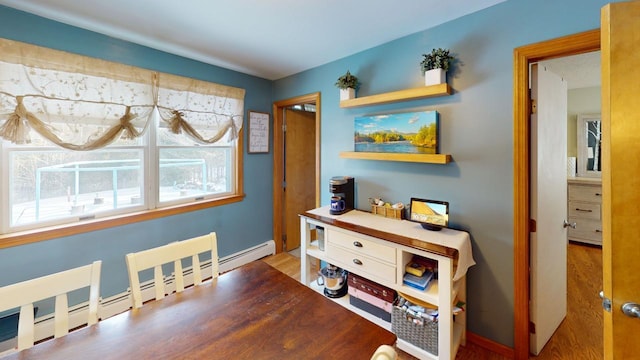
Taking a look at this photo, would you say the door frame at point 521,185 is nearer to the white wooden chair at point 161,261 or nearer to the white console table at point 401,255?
the white console table at point 401,255

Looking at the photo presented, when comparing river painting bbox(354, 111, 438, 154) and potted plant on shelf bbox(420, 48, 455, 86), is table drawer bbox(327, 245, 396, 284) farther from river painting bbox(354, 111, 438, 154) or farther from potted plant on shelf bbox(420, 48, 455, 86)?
potted plant on shelf bbox(420, 48, 455, 86)

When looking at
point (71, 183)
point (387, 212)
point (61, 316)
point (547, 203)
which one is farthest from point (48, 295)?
point (547, 203)

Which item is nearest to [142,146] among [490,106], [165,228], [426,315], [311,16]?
[165,228]

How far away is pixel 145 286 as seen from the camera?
2.46m

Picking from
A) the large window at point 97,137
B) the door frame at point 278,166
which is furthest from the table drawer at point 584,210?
the large window at point 97,137

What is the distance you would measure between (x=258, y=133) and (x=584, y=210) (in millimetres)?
4695

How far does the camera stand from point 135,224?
2.39 meters

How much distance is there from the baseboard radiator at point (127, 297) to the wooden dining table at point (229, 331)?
51.0 inches

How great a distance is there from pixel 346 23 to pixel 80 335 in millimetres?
2288

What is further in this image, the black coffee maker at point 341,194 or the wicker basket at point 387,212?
the black coffee maker at point 341,194

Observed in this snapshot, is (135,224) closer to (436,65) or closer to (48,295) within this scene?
(48,295)

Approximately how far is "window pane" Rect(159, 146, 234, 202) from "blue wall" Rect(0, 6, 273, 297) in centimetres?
22

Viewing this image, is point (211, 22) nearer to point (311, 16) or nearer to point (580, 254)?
point (311, 16)

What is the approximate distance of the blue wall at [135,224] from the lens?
186 cm
